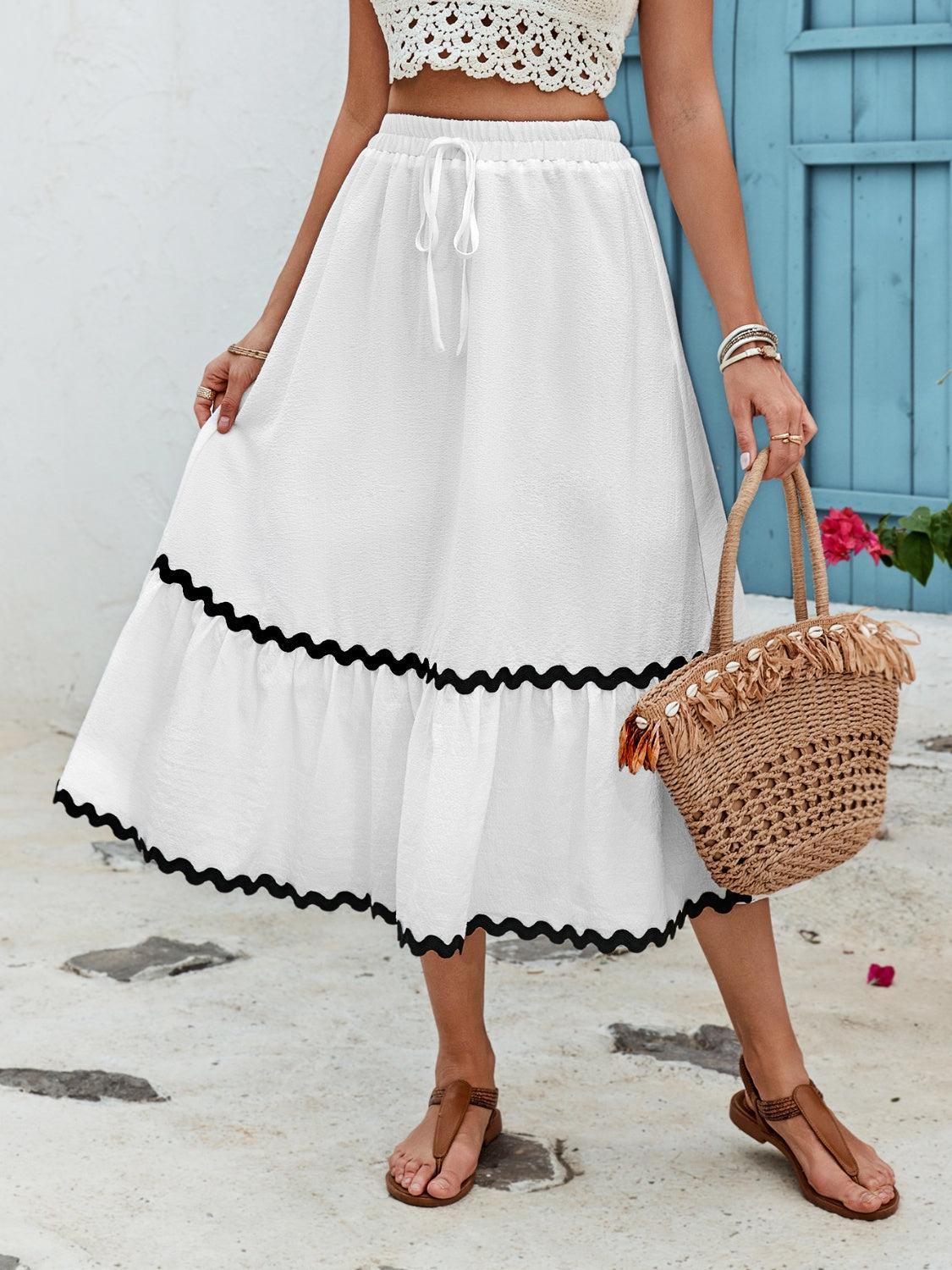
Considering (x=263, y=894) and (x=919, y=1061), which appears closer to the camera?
(x=919, y=1061)

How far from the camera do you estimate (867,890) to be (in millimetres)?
2814

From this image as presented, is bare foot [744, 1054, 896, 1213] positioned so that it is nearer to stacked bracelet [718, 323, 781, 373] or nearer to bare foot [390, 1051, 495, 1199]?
bare foot [390, 1051, 495, 1199]

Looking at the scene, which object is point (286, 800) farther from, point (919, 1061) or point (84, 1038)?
point (919, 1061)

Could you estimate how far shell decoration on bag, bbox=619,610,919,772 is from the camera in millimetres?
1592

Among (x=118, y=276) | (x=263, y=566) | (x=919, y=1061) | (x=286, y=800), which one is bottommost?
(x=919, y=1061)

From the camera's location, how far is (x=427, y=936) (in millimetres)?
1676

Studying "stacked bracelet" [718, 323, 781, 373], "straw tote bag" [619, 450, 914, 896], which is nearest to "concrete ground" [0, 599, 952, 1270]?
"straw tote bag" [619, 450, 914, 896]

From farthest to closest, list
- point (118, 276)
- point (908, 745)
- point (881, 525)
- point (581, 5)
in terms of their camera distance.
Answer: point (118, 276)
point (908, 745)
point (881, 525)
point (581, 5)

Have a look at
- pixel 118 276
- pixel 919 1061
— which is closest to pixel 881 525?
pixel 919 1061

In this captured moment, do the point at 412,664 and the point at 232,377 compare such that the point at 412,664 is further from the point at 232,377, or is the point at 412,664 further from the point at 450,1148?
the point at 450,1148

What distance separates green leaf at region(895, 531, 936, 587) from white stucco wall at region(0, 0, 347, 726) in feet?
5.25

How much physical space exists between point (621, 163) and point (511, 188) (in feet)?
0.47

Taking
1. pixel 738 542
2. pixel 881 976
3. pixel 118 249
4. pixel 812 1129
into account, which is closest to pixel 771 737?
pixel 738 542

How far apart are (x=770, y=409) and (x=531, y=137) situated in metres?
0.40
